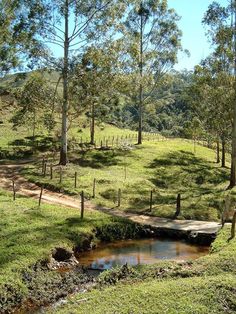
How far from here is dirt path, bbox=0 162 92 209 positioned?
96.6ft

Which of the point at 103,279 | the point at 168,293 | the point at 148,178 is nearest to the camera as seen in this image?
the point at 168,293

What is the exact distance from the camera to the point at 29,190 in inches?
1254

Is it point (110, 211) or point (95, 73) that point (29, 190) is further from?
point (95, 73)

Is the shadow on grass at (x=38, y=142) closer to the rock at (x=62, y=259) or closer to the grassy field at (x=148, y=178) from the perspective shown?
the grassy field at (x=148, y=178)

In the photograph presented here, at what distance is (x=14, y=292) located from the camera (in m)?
16.0

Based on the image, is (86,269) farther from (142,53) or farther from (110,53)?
(142,53)

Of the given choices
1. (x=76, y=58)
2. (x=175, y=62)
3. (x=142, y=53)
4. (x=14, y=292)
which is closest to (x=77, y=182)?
(x=76, y=58)

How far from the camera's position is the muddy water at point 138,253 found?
21.1 metres

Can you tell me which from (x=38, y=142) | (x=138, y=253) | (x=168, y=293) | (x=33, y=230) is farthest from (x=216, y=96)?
(x=168, y=293)

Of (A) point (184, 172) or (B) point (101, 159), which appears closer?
(A) point (184, 172)

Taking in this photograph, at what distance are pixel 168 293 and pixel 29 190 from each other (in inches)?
739

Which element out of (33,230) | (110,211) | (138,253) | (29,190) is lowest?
(138,253)

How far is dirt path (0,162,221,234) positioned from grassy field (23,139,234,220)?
0.89 m

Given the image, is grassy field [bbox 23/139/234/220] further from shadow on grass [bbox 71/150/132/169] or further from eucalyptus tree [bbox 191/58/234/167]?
eucalyptus tree [bbox 191/58/234/167]
